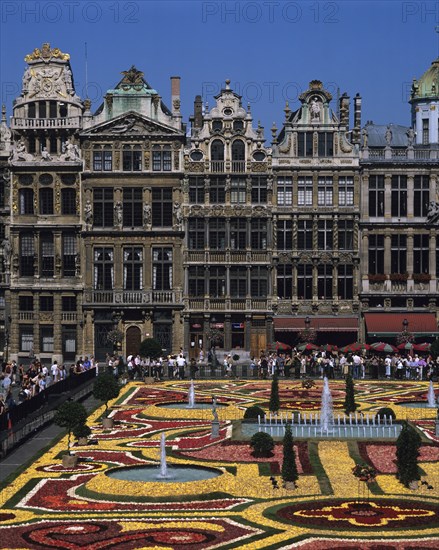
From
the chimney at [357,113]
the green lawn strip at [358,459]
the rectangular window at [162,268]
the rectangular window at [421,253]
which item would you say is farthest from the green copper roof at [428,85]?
the green lawn strip at [358,459]

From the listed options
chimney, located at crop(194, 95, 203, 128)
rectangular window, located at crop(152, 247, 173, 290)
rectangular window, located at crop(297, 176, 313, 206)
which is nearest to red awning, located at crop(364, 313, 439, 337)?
rectangular window, located at crop(297, 176, 313, 206)

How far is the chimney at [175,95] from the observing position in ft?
272

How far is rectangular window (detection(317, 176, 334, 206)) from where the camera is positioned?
81938 millimetres

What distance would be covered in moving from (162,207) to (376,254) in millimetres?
14757

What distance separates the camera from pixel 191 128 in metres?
84.1

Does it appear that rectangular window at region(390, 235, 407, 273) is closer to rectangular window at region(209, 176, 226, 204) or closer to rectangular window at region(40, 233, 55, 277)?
rectangular window at region(209, 176, 226, 204)

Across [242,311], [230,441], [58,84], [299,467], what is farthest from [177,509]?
[58,84]

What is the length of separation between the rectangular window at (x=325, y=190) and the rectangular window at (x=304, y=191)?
615 mm

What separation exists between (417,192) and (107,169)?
21.0 m

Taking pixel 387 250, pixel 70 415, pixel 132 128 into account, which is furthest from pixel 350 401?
pixel 132 128

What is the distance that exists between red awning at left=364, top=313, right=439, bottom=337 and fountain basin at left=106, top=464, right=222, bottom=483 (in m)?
43.2

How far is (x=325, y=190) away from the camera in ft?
269

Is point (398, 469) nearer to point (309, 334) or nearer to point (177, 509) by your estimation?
point (177, 509)

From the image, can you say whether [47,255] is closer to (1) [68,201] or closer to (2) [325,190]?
(1) [68,201]
